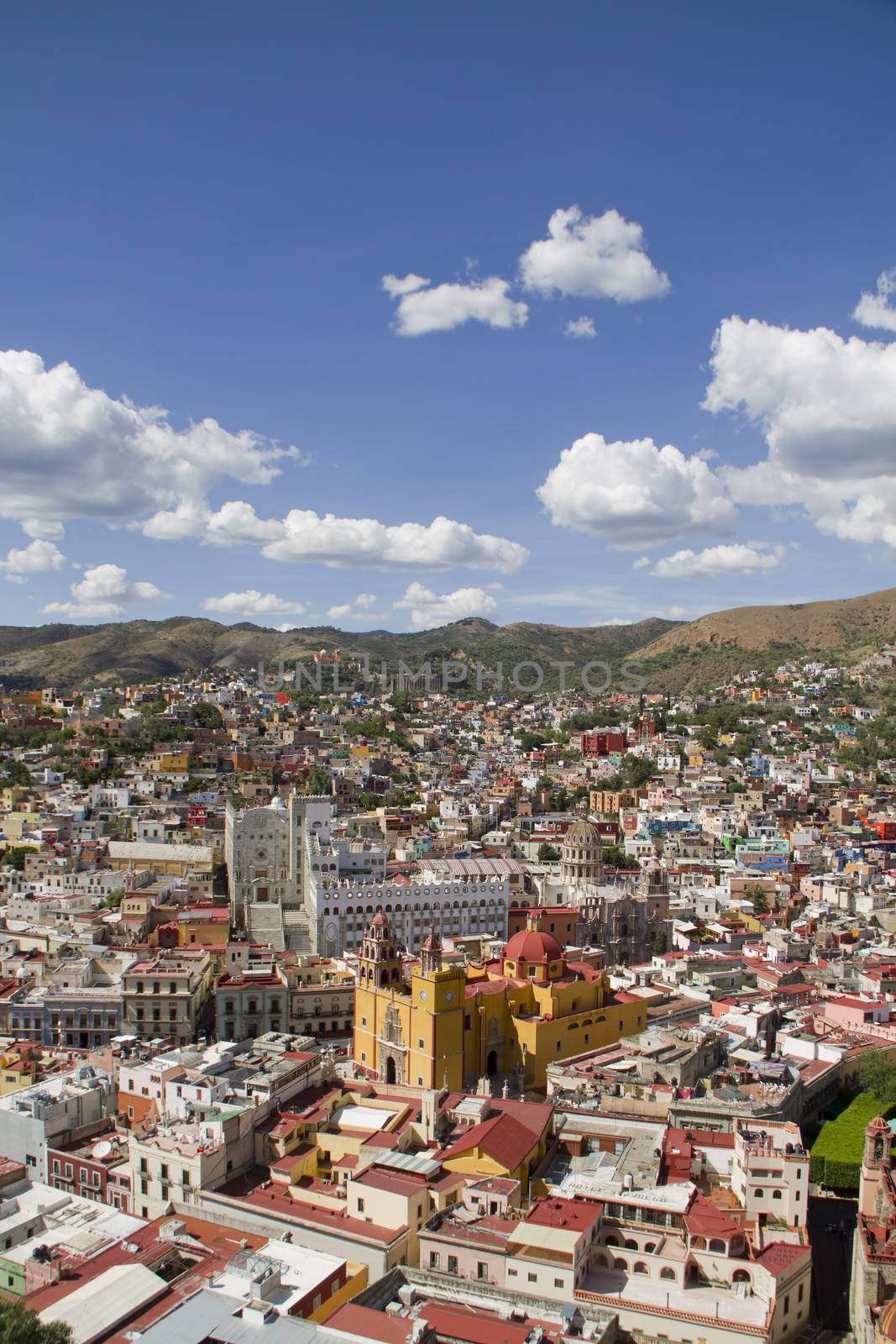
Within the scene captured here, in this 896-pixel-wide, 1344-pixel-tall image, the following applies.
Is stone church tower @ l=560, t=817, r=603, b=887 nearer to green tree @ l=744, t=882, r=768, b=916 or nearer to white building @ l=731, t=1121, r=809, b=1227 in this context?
green tree @ l=744, t=882, r=768, b=916

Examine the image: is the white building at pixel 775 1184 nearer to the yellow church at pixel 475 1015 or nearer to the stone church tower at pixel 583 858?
the yellow church at pixel 475 1015

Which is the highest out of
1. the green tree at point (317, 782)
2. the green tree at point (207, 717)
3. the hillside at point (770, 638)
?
the hillside at point (770, 638)

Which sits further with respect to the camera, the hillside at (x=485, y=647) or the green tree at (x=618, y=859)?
the hillside at (x=485, y=647)

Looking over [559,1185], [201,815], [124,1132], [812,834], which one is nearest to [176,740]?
[201,815]

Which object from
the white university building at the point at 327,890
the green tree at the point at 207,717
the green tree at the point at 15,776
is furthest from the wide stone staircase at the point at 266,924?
the green tree at the point at 207,717

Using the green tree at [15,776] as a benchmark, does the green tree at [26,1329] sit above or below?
below

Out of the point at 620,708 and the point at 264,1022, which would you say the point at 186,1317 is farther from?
the point at 620,708
